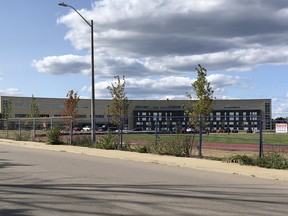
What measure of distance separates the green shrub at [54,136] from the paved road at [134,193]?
16.3m

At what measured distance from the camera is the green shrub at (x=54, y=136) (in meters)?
30.8

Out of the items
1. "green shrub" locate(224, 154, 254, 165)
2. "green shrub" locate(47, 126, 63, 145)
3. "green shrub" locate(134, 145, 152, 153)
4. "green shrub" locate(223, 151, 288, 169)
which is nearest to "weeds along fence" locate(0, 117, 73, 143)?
"green shrub" locate(47, 126, 63, 145)

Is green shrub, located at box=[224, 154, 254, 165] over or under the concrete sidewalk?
over

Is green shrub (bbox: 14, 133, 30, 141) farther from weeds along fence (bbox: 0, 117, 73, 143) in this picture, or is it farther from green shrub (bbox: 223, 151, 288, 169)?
green shrub (bbox: 223, 151, 288, 169)

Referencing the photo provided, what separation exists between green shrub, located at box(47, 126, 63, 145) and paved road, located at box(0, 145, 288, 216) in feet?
53.4

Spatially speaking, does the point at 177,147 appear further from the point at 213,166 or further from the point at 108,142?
the point at 108,142

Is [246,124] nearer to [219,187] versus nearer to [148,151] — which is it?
[148,151]

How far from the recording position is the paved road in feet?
26.5

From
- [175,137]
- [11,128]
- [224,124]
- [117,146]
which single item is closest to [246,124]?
[224,124]

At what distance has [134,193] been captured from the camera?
985cm

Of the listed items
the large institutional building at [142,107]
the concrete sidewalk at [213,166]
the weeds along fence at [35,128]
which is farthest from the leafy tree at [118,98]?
the large institutional building at [142,107]

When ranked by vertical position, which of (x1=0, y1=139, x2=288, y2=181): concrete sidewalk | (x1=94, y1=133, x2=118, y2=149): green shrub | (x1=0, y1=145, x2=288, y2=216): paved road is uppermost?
(x1=94, y1=133, x2=118, y2=149): green shrub

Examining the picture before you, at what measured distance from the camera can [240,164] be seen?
17000mm

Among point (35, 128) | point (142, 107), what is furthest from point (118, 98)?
point (142, 107)
